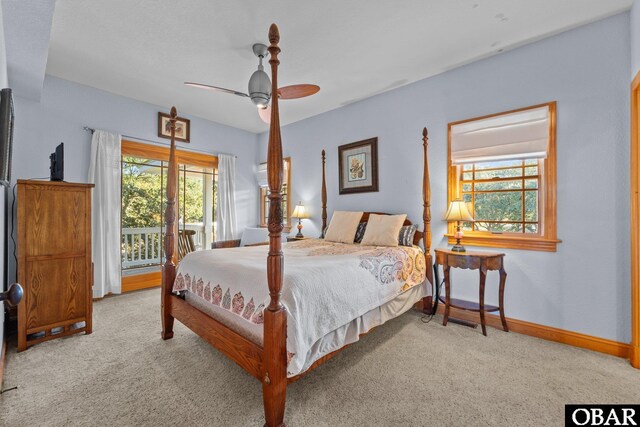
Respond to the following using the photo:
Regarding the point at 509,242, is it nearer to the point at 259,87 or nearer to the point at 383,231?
the point at 383,231

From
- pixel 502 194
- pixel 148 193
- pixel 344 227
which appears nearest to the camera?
pixel 502 194

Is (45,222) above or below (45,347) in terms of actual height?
above

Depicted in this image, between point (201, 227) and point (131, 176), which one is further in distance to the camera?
point (201, 227)

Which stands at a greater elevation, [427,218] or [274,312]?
[427,218]

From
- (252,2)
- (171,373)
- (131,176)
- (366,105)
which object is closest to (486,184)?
(366,105)

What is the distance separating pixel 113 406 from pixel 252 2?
2.96 metres

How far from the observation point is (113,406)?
1688mm

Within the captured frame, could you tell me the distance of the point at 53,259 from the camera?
8.26 feet

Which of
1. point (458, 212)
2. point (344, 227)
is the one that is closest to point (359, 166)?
point (344, 227)

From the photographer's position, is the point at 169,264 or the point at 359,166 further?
the point at 359,166

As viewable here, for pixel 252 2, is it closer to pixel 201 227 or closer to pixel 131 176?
pixel 131 176

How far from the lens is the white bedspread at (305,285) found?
1630 millimetres

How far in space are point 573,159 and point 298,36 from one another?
108 inches

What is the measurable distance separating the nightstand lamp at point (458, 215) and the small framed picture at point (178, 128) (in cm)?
419
